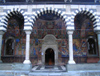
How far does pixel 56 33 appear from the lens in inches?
473

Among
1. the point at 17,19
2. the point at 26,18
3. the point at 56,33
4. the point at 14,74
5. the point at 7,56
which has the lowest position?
the point at 14,74

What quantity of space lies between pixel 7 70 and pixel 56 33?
662cm

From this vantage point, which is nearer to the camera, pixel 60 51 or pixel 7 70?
pixel 7 70

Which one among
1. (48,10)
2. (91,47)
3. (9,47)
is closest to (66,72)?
(48,10)

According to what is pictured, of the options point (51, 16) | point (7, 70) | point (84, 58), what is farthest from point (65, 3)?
point (7, 70)

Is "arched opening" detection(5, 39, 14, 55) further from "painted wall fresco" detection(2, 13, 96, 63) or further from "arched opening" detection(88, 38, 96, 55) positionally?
"arched opening" detection(88, 38, 96, 55)

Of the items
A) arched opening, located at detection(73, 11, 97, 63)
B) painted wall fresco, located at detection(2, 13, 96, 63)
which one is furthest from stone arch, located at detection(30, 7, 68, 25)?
arched opening, located at detection(73, 11, 97, 63)

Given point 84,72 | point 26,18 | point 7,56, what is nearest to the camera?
point 84,72

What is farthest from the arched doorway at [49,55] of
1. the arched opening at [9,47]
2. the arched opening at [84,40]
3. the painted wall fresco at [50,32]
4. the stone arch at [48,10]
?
the stone arch at [48,10]

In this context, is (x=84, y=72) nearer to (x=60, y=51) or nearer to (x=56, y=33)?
(x=60, y=51)

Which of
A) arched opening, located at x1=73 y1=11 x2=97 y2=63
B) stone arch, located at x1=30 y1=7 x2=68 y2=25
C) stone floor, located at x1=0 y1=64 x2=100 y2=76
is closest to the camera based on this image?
stone floor, located at x1=0 y1=64 x2=100 y2=76

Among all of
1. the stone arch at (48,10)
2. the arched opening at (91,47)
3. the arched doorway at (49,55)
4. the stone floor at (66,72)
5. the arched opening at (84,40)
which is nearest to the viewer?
the stone floor at (66,72)

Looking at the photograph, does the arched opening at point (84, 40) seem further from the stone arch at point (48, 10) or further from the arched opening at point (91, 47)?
the stone arch at point (48, 10)

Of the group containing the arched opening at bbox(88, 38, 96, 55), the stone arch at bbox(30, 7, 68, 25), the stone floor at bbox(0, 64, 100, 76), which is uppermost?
the stone arch at bbox(30, 7, 68, 25)
